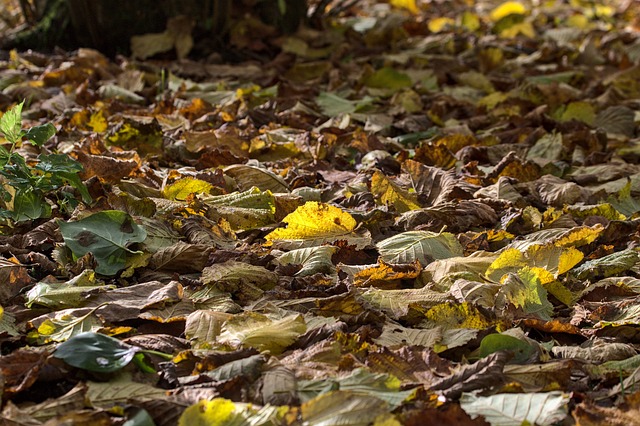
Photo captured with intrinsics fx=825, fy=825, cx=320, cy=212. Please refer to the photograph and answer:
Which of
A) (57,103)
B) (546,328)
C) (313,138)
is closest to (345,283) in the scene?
(546,328)

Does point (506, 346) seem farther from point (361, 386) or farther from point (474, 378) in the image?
point (361, 386)

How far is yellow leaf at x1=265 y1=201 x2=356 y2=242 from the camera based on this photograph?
224cm

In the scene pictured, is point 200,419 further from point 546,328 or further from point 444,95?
point 444,95

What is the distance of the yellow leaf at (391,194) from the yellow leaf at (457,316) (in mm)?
657

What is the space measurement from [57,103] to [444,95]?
1745mm

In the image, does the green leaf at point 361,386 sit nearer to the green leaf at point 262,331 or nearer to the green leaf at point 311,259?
the green leaf at point 262,331

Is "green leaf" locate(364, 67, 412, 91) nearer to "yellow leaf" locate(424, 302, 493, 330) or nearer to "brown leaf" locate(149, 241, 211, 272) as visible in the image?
"brown leaf" locate(149, 241, 211, 272)

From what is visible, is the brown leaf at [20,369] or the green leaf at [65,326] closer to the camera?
the brown leaf at [20,369]

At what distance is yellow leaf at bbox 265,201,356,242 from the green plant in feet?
1.74

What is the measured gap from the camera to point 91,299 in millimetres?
1860

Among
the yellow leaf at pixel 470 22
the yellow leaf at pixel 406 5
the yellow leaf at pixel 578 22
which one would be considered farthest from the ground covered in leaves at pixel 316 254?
the yellow leaf at pixel 406 5

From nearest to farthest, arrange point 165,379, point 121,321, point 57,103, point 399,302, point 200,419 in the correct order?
point 200,419 < point 165,379 < point 121,321 < point 399,302 < point 57,103

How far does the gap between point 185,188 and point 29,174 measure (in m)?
0.47

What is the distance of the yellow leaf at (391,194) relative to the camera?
250 cm
